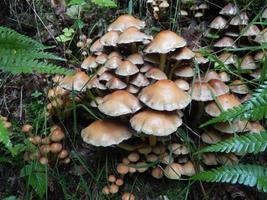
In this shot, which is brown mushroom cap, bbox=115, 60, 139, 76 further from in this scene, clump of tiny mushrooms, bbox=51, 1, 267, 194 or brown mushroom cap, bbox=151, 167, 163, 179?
brown mushroom cap, bbox=151, 167, 163, 179

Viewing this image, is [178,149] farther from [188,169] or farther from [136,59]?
[136,59]

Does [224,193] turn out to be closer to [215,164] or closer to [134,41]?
[215,164]

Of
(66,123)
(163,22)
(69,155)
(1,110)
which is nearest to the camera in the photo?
(69,155)

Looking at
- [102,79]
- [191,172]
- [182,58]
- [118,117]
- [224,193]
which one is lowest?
[224,193]

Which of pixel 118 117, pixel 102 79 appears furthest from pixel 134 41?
pixel 118 117

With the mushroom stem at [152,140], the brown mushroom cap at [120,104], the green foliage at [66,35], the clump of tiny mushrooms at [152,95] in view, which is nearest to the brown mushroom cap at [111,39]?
the clump of tiny mushrooms at [152,95]

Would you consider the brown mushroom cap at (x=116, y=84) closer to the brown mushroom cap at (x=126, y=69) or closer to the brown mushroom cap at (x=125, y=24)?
the brown mushroom cap at (x=126, y=69)
